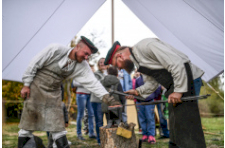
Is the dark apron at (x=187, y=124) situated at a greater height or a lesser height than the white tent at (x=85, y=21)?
lesser

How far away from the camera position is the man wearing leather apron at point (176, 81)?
191 centimetres

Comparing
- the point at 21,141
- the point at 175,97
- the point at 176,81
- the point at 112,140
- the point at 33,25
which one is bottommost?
the point at 112,140

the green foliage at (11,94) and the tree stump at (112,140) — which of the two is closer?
the tree stump at (112,140)

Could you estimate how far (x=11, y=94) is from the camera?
316 inches

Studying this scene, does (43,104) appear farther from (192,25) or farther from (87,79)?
(192,25)

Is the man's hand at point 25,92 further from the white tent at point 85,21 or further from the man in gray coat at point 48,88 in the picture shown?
the white tent at point 85,21

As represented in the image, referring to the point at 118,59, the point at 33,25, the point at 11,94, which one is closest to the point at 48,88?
the point at 118,59

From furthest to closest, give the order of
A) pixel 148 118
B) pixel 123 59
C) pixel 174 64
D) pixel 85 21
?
pixel 85 21, pixel 148 118, pixel 123 59, pixel 174 64

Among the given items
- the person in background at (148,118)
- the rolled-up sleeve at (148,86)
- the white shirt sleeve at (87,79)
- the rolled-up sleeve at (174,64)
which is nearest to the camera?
the rolled-up sleeve at (174,64)

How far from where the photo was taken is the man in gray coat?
8.20 ft

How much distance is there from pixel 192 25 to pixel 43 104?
2.11 metres

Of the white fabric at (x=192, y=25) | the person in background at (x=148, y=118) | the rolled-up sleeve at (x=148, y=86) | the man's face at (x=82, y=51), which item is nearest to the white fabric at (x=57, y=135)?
the man's face at (x=82, y=51)

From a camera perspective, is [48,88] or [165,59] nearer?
[165,59]

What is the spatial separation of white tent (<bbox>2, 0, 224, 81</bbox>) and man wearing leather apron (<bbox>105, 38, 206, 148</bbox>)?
0.95 meters
